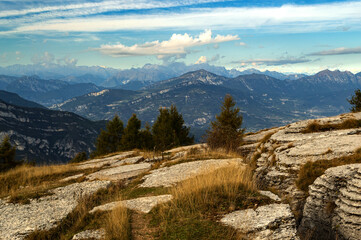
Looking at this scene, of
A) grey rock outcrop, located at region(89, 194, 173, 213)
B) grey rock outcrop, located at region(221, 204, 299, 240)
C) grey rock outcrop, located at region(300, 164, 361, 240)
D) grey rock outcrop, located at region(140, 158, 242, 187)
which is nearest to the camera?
grey rock outcrop, located at region(221, 204, 299, 240)

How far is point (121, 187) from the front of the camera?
13.2m

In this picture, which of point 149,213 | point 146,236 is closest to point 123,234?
point 146,236

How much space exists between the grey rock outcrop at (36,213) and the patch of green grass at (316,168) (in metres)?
9.30

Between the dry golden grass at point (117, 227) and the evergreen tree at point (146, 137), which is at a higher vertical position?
the dry golden grass at point (117, 227)

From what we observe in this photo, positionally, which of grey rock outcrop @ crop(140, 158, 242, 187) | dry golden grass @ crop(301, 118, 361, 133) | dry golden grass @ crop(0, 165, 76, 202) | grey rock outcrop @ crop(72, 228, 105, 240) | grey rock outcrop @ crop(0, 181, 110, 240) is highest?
dry golden grass @ crop(301, 118, 361, 133)

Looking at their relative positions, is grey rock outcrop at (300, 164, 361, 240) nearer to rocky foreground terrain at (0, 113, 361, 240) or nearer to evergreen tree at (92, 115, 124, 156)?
rocky foreground terrain at (0, 113, 361, 240)

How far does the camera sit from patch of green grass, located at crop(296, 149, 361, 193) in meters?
8.98

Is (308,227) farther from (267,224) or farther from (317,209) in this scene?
(267,224)

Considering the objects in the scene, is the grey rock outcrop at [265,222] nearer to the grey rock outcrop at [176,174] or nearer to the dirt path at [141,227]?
the dirt path at [141,227]

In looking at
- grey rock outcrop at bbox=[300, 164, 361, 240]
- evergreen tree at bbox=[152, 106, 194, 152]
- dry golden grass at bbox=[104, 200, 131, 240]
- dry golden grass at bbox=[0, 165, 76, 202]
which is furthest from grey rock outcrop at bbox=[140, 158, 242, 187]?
evergreen tree at bbox=[152, 106, 194, 152]

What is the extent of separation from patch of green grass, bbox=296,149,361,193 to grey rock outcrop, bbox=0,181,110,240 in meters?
9.30

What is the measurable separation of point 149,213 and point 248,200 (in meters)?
3.33

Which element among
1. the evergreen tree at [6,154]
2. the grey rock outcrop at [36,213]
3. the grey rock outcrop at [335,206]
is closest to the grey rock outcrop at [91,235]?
the grey rock outcrop at [36,213]

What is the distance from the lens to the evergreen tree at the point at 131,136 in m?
67.2
